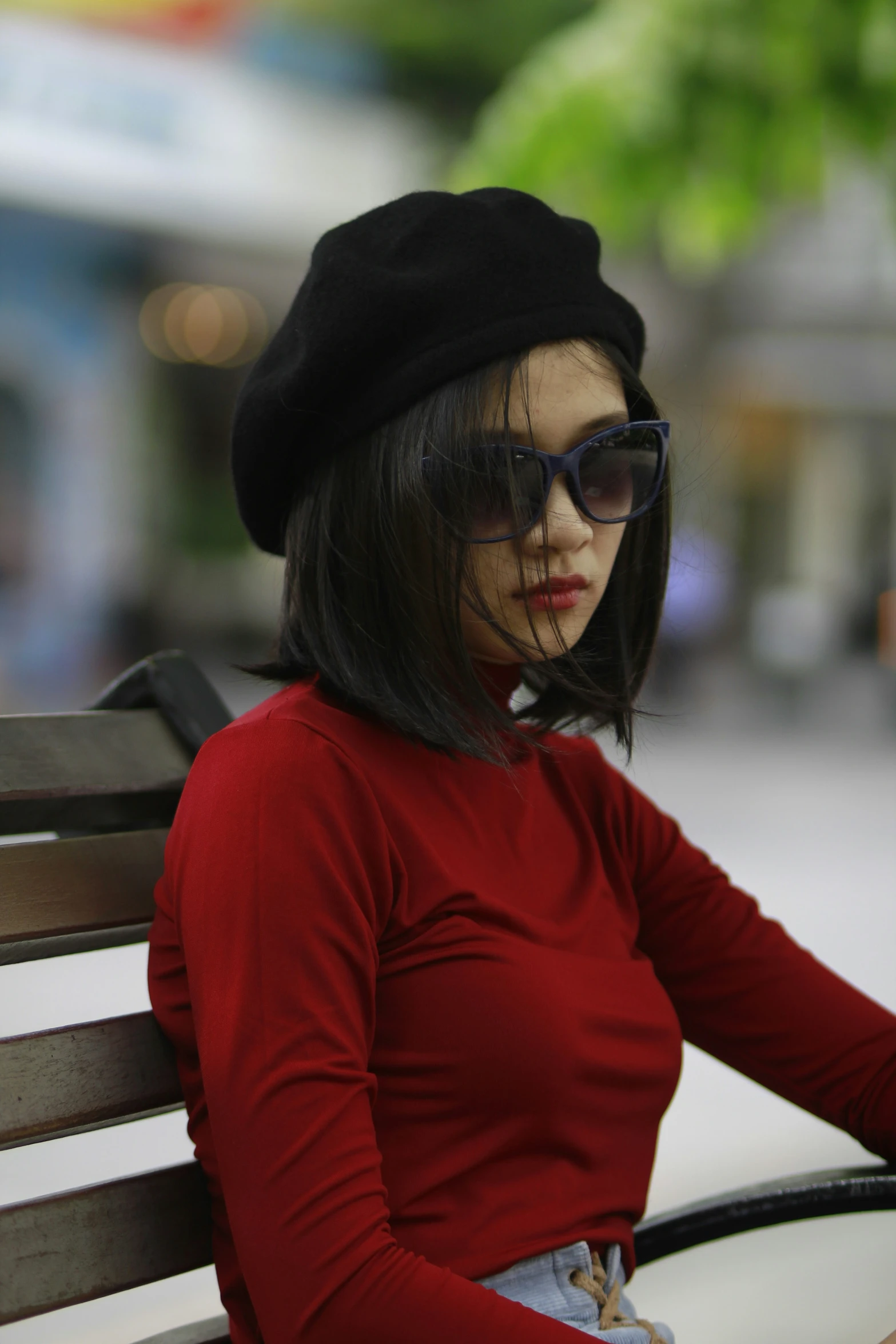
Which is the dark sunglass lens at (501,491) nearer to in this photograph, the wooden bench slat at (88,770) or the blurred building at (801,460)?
the wooden bench slat at (88,770)

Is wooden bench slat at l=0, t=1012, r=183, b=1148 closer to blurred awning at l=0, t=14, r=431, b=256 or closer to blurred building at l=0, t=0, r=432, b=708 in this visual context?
blurred building at l=0, t=0, r=432, b=708

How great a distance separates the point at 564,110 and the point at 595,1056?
3860 mm

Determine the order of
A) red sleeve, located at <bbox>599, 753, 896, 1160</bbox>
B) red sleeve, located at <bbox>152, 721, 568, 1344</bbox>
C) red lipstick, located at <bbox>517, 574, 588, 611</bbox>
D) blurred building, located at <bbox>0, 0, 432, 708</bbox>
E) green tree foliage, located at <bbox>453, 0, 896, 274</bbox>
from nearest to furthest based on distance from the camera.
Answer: red sleeve, located at <bbox>152, 721, 568, 1344</bbox> < red lipstick, located at <bbox>517, 574, 588, 611</bbox> < red sleeve, located at <bbox>599, 753, 896, 1160</bbox> < green tree foliage, located at <bbox>453, 0, 896, 274</bbox> < blurred building, located at <bbox>0, 0, 432, 708</bbox>

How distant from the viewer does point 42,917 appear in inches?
53.2

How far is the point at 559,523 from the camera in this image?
4.20 ft

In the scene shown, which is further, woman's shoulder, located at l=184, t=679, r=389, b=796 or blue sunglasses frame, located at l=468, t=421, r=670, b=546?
blue sunglasses frame, located at l=468, t=421, r=670, b=546

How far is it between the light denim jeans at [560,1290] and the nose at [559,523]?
65 cm

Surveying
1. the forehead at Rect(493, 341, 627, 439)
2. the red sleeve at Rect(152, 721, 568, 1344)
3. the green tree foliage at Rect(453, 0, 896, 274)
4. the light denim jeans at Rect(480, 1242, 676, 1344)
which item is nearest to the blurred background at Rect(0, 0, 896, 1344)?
the green tree foliage at Rect(453, 0, 896, 274)

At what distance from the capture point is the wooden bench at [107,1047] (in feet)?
4.06

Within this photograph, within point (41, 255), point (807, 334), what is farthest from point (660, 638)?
point (807, 334)

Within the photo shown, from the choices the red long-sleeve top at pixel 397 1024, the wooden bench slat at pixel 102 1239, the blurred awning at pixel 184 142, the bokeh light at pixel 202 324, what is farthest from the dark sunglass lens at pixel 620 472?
the bokeh light at pixel 202 324

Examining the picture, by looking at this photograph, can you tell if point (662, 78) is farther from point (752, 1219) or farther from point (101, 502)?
point (101, 502)

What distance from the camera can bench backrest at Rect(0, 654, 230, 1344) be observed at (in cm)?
123

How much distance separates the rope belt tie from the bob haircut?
481 mm
